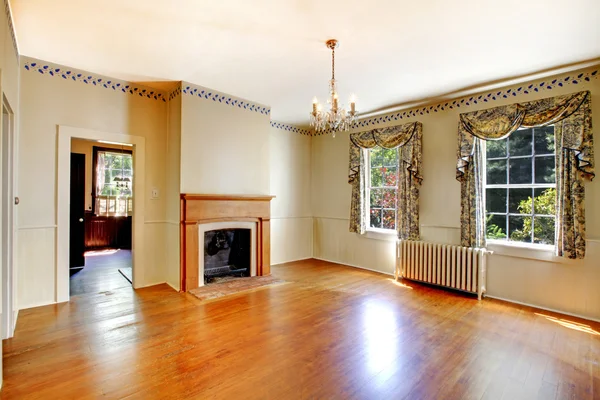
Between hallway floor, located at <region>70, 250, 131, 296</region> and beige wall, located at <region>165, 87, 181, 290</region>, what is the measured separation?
28.0 inches

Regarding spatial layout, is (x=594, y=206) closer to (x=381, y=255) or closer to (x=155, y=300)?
(x=381, y=255)

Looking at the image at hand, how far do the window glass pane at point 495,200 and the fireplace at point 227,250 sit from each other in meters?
3.36

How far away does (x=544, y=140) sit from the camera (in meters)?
3.55

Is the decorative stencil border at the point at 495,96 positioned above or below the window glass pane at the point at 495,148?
above

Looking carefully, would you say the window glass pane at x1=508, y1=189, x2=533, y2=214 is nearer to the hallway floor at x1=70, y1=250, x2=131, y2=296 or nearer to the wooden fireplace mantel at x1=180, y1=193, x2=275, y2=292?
the wooden fireplace mantel at x1=180, y1=193, x2=275, y2=292

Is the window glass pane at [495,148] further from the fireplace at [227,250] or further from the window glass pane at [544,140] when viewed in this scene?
the fireplace at [227,250]

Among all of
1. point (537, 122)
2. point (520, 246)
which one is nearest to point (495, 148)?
point (537, 122)

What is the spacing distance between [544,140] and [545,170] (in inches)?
14.0

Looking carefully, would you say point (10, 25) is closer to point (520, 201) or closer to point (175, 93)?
point (175, 93)

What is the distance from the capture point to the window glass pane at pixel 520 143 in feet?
12.1

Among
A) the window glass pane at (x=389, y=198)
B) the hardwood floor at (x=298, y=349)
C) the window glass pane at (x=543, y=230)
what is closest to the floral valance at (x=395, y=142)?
the window glass pane at (x=389, y=198)

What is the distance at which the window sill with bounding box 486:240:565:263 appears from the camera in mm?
3463

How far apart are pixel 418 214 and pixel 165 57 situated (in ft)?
12.9

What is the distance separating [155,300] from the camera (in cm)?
362
